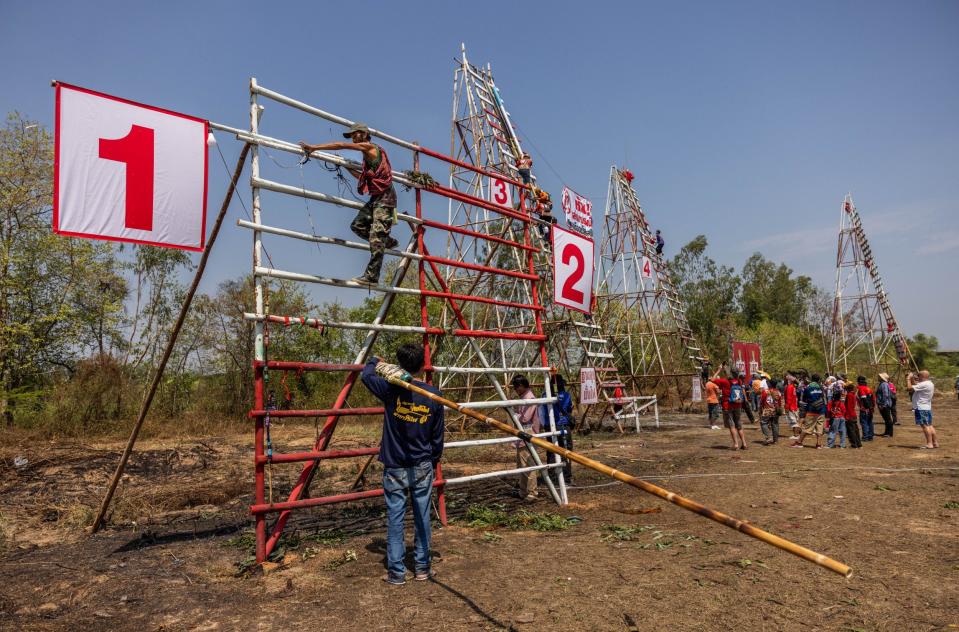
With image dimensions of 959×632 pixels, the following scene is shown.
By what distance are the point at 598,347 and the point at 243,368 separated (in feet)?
56.4

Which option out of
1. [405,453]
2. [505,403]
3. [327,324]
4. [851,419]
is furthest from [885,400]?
[327,324]

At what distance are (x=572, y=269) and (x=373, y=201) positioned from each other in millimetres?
3881

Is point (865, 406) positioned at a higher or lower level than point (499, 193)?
lower

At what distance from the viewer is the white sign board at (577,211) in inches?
835

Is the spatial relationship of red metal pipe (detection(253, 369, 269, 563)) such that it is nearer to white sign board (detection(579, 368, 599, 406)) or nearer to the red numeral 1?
the red numeral 1

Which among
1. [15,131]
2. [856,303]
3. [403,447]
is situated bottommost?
[403,447]

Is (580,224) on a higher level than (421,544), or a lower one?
higher

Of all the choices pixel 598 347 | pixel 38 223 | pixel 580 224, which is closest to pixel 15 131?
pixel 38 223

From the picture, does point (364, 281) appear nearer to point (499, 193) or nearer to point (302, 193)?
point (302, 193)

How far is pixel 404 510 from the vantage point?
15.1 feet

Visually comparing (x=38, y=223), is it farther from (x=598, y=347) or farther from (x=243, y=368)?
(x=598, y=347)

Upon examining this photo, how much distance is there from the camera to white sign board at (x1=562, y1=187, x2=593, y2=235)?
2122cm

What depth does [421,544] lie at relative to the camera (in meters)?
4.70

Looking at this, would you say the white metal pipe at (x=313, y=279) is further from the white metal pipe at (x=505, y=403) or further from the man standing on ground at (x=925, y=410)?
the man standing on ground at (x=925, y=410)
